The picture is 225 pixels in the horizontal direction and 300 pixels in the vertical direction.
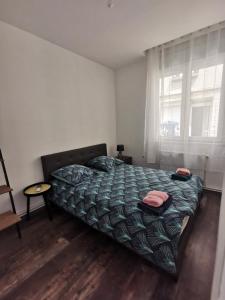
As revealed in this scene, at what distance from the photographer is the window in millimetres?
2611

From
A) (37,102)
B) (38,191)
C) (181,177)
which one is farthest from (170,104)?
(38,191)

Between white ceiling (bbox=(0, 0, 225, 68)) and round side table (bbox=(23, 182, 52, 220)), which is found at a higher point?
white ceiling (bbox=(0, 0, 225, 68))

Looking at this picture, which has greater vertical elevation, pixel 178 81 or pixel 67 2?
pixel 67 2

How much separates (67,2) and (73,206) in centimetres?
251

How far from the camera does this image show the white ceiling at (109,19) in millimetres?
1812

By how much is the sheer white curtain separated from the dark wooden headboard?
3.81ft

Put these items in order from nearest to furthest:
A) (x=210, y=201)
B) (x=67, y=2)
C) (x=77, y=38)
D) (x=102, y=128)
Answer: (x=67, y=2) < (x=77, y=38) < (x=210, y=201) < (x=102, y=128)

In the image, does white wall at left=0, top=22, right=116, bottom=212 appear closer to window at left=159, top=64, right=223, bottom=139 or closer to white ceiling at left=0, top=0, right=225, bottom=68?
white ceiling at left=0, top=0, right=225, bottom=68

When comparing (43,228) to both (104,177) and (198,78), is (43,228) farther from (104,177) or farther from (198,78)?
(198,78)

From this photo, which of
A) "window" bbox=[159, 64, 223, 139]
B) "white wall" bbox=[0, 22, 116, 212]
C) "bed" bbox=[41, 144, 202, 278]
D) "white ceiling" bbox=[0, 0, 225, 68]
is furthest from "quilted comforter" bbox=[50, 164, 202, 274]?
"white ceiling" bbox=[0, 0, 225, 68]

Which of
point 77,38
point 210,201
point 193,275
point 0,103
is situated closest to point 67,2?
point 77,38

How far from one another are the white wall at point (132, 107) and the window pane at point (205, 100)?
1.11 metres

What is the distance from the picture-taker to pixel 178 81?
293cm

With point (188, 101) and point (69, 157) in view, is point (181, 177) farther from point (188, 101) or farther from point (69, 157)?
point (69, 157)
